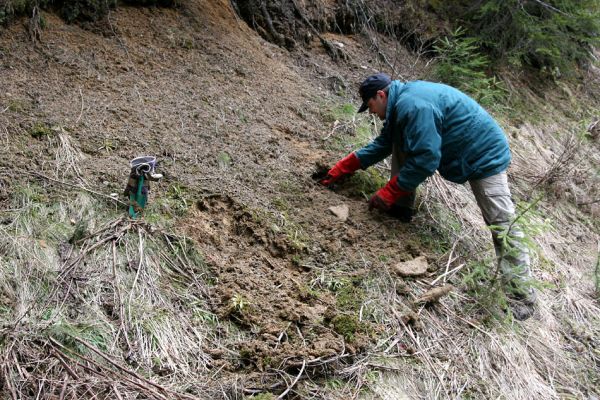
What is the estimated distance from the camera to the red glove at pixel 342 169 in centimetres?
491

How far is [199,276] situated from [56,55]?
105 inches

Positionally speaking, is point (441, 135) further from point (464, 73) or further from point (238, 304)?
point (464, 73)

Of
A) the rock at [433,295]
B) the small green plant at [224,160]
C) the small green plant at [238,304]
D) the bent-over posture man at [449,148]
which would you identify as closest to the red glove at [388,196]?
the bent-over posture man at [449,148]

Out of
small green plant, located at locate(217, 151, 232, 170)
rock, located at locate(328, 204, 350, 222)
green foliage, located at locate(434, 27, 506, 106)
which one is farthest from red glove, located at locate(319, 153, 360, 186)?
green foliage, located at locate(434, 27, 506, 106)

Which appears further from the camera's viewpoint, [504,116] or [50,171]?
[504,116]

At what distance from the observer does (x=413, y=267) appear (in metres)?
4.30

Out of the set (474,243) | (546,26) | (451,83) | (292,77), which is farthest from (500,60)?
(474,243)

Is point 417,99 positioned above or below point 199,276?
above

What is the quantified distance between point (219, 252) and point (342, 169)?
1.48m

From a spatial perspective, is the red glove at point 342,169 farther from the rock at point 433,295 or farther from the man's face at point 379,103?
the rock at point 433,295

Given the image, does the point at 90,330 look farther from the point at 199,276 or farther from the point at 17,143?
the point at 17,143

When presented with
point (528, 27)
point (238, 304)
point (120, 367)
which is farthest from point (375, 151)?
point (528, 27)

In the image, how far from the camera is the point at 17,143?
164 inches

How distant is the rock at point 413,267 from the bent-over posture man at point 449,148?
1.70ft
